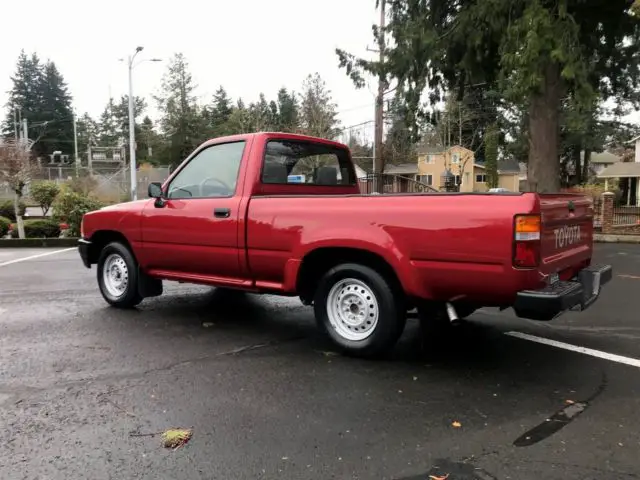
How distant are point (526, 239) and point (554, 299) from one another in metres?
0.45

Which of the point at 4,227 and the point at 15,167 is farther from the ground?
the point at 15,167

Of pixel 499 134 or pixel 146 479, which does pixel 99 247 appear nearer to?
pixel 146 479

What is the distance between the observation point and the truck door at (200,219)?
17.5ft

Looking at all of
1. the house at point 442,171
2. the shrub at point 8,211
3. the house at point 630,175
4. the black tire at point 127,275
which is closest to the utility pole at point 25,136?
the shrub at point 8,211

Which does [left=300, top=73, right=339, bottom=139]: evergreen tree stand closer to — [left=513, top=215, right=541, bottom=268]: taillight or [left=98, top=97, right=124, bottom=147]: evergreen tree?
[left=513, top=215, right=541, bottom=268]: taillight

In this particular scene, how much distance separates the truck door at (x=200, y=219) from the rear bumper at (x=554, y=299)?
259 centimetres

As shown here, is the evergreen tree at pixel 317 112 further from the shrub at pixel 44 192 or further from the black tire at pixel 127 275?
the black tire at pixel 127 275

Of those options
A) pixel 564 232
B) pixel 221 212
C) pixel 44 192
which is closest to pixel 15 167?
pixel 44 192

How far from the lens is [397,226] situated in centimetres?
425

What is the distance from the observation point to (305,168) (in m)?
6.10

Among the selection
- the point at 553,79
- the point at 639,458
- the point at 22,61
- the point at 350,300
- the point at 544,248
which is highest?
the point at 22,61

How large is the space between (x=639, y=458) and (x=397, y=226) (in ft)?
6.97

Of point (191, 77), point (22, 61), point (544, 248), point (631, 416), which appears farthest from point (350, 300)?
point (22, 61)

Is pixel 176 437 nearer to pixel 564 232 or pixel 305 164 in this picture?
pixel 564 232
